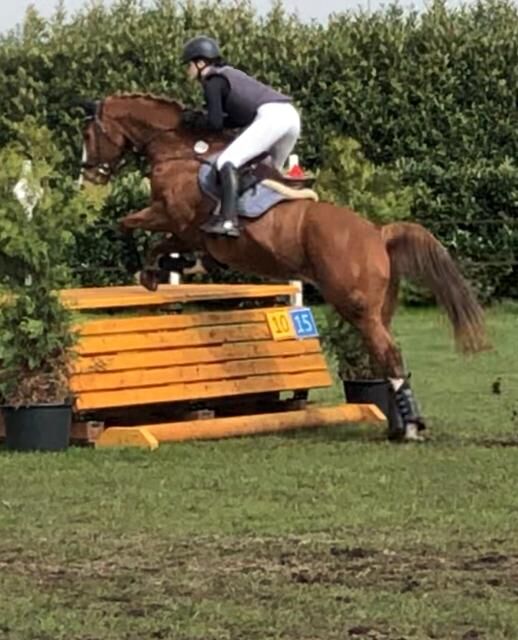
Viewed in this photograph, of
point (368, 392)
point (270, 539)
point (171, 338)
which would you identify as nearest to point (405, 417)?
point (368, 392)

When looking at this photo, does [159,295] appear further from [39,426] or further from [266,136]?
[39,426]

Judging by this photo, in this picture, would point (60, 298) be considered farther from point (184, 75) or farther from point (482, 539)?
point (184, 75)

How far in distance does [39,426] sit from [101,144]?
2.39m

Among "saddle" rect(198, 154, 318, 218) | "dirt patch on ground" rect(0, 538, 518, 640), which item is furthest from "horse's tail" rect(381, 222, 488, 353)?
"dirt patch on ground" rect(0, 538, 518, 640)

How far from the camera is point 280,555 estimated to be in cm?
700

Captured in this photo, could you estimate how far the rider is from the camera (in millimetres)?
10859

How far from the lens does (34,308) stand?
33.6ft

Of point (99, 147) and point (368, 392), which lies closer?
point (99, 147)

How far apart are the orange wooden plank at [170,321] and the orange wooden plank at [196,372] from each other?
28 centimetres

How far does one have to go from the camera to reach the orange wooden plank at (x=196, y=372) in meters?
10.5

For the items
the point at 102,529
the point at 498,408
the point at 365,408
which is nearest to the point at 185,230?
the point at 365,408

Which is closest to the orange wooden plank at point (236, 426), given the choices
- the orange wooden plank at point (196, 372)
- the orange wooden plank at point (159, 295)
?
the orange wooden plank at point (196, 372)

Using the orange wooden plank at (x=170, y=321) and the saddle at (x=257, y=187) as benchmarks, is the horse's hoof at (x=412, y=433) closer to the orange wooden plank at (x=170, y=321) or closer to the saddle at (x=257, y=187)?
the orange wooden plank at (x=170, y=321)

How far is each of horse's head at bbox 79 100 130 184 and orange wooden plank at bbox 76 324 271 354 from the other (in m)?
1.38
